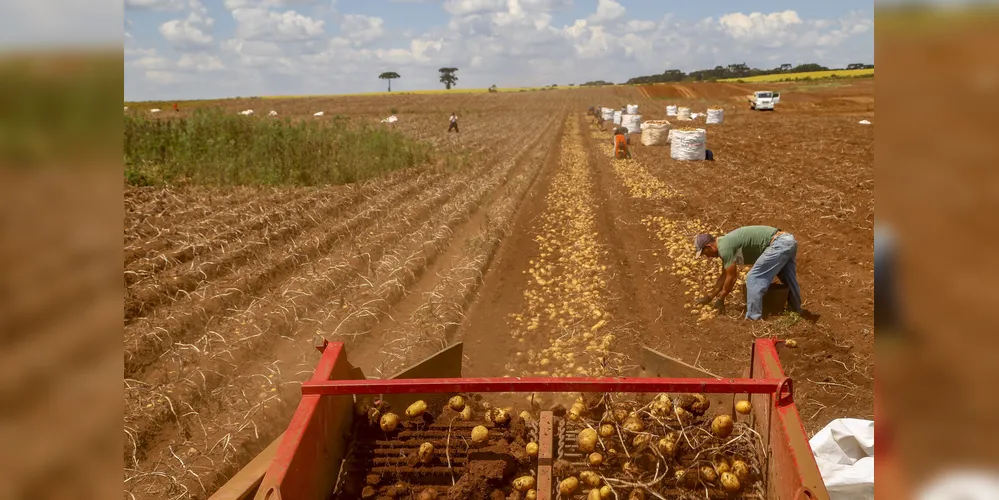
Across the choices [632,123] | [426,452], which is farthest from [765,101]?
[426,452]

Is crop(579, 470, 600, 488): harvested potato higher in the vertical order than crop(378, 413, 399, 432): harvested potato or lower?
lower

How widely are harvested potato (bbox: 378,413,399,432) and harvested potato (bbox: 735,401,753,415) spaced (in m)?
1.92

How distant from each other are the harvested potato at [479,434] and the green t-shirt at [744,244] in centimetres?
359

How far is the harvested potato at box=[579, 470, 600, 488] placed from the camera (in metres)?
3.06

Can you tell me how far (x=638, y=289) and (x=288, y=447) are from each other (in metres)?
5.51

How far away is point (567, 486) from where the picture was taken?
3.02 meters

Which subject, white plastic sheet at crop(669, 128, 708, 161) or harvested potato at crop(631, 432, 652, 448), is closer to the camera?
harvested potato at crop(631, 432, 652, 448)

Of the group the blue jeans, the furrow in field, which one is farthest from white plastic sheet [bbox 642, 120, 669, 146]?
the blue jeans

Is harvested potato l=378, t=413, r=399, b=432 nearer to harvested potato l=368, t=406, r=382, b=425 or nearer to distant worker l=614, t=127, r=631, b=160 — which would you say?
harvested potato l=368, t=406, r=382, b=425

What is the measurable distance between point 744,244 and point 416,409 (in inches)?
154

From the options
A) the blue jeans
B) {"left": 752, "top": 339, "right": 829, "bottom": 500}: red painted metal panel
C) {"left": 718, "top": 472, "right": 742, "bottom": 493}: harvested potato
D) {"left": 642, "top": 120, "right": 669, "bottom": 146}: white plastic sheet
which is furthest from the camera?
{"left": 642, "top": 120, "right": 669, "bottom": 146}: white plastic sheet
